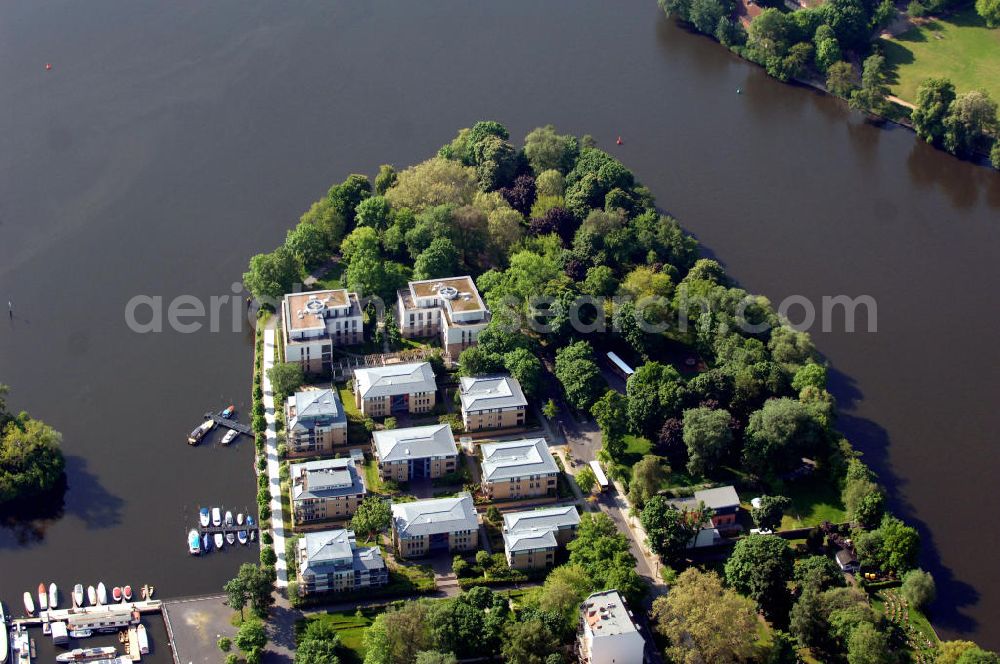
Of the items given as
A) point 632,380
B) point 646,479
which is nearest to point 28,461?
point 646,479

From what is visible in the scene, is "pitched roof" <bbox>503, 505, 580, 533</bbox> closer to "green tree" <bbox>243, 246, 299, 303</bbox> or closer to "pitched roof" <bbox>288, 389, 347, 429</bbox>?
"pitched roof" <bbox>288, 389, 347, 429</bbox>

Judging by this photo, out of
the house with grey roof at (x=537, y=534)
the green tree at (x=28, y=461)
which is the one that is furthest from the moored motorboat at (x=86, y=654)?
the house with grey roof at (x=537, y=534)

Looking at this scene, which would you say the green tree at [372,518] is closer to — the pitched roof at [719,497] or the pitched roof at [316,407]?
the pitched roof at [316,407]

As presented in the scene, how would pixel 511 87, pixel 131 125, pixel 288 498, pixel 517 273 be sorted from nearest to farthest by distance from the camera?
pixel 288 498 → pixel 517 273 → pixel 131 125 → pixel 511 87

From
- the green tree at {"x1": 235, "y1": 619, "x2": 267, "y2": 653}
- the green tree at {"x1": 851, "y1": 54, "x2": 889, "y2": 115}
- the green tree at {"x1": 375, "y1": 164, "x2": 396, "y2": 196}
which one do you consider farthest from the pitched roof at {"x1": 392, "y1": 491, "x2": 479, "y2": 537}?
the green tree at {"x1": 851, "y1": 54, "x2": 889, "y2": 115}

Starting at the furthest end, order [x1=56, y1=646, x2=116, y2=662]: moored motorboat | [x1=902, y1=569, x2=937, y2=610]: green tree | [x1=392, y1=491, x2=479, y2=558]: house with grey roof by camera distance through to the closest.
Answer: [x1=392, y1=491, x2=479, y2=558]: house with grey roof
[x1=902, y1=569, x2=937, y2=610]: green tree
[x1=56, y1=646, x2=116, y2=662]: moored motorboat

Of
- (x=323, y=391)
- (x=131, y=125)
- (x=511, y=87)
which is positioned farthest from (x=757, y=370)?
(x=131, y=125)

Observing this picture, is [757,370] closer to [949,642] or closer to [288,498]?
[949,642]
